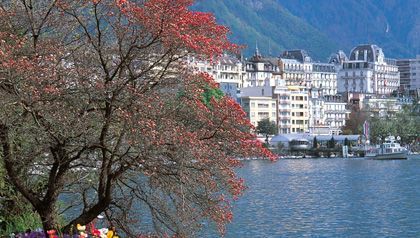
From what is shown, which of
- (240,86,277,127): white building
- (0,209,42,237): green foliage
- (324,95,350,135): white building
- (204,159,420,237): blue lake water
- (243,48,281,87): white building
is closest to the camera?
(0,209,42,237): green foliage

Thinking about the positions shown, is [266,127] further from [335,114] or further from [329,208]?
[329,208]

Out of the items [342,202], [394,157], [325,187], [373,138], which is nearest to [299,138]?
[373,138]

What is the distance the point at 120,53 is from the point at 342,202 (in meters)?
39.7

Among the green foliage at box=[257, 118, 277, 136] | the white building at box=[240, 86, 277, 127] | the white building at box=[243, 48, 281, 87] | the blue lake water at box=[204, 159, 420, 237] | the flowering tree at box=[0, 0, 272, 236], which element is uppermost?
the white building at box=[243, 48, 281, 87]

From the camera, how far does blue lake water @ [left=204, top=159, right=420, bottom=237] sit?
36375mm

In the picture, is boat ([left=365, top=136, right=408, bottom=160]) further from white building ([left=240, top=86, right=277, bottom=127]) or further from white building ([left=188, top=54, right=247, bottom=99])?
white building ([left=240, top=86, right=277, bottom=127])

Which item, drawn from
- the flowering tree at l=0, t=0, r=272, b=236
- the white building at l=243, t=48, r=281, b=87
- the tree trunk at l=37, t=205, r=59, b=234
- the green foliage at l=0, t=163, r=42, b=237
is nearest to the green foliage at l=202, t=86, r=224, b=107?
the flowering tree at l=0, t=0, r=272, b=236

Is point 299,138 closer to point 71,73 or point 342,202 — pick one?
point 342,202

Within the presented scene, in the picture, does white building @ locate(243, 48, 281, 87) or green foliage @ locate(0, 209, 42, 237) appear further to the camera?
white building @ locate(243, 48, 281, 87)

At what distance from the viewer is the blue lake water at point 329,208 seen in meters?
36.4

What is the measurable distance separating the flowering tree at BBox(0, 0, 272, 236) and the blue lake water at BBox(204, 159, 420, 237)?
10956 millimetres

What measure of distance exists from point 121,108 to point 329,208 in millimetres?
35900

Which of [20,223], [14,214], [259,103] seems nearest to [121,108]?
[20,223]

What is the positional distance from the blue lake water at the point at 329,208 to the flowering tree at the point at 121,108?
11.0 meters
